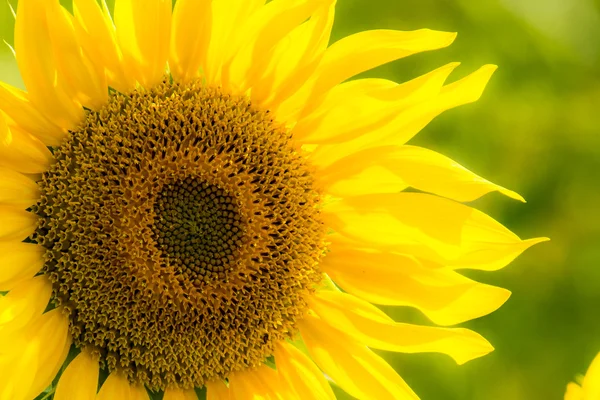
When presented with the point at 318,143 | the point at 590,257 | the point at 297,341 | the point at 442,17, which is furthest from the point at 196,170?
the point at 590,257

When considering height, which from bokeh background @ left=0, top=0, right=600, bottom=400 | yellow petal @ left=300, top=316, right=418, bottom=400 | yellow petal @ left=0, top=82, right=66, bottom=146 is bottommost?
yellow petal @ left=300, top=316, right=418, bottom=400

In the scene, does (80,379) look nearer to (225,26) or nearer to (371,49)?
(225,26)

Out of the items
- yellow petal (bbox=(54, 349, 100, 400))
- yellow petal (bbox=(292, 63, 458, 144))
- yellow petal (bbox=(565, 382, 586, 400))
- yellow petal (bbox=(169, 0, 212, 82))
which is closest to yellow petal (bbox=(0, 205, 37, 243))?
yellow petal (bbox=(54, 349, 100, 400))

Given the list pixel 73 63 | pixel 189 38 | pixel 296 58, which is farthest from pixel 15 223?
pixel 296 58

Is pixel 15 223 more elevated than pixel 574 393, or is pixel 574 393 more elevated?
pixel 574 393

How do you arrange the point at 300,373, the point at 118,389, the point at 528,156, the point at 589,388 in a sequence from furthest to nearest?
1. the point at 528,156
2. the point at 300,373
3. the point at 118,389
4. the point at 589,388

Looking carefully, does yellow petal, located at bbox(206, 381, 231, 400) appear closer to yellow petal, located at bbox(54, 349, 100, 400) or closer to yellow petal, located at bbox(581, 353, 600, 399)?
yellow petal, located at bbox(54, 349, 100, 400)

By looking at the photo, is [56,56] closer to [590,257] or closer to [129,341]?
[129,341]
